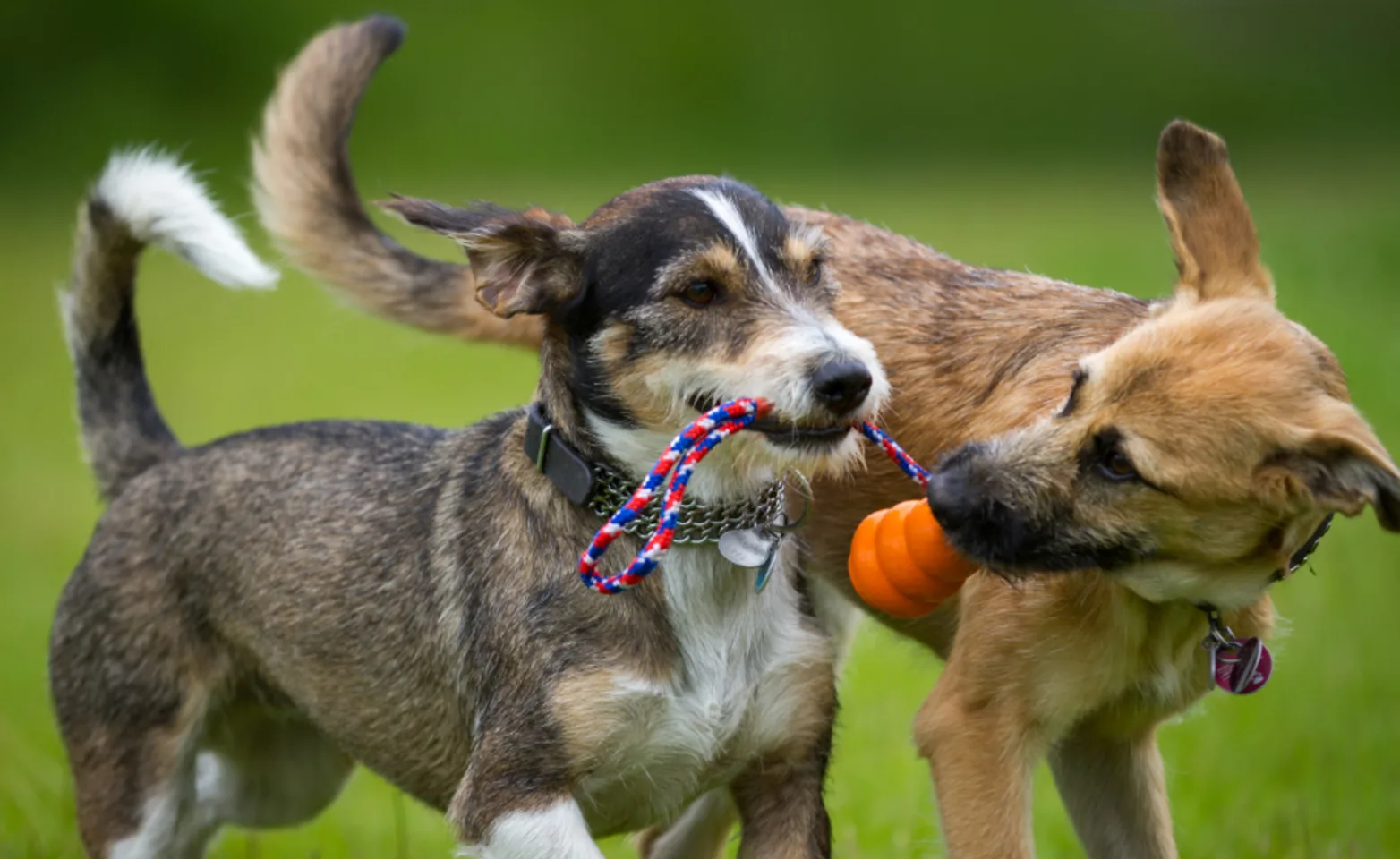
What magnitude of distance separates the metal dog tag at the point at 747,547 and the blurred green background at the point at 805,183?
100cm

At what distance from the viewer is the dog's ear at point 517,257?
4.40m

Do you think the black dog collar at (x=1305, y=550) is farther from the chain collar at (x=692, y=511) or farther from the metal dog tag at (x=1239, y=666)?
the chain collar at (x=692, y=511)

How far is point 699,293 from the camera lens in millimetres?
4395

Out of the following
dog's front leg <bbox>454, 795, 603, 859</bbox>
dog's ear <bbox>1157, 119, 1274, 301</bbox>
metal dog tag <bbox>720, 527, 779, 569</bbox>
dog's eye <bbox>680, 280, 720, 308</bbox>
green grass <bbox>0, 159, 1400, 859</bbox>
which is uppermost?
dog's ear <bbox>1157, 119, 1274, 301</bbox>

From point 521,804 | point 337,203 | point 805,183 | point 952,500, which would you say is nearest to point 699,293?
point 952,500

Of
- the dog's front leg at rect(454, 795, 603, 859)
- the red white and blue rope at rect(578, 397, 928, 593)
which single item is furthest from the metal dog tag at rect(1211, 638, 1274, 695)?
the dog's front leg at rect(454, 795, 603, 859)

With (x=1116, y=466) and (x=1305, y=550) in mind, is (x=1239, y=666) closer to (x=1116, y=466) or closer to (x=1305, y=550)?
(x=1305, y=550)

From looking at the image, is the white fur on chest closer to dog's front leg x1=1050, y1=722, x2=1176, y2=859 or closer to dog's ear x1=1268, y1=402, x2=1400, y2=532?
dog's front leg x1=1050, y1=722, x2=1176, y2=859

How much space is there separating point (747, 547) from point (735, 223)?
86 cm

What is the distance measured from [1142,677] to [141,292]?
20902mm

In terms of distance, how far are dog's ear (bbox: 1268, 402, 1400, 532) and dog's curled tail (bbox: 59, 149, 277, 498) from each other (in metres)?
3.16

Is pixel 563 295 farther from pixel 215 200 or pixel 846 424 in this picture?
pixel 215 200

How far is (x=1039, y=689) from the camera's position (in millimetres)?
4410

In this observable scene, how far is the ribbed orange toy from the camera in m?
4.32
